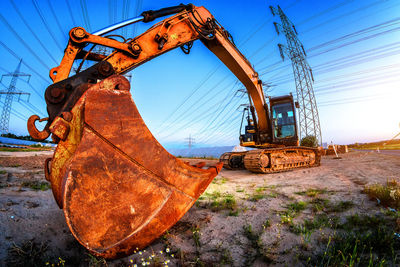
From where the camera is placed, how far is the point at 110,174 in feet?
4.69

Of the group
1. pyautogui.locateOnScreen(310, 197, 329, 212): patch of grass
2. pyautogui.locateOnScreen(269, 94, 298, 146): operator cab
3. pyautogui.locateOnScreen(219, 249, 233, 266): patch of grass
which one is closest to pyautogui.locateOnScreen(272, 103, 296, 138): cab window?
pyautogui.locateOnScreen(269, 94, 298, 146): operator cab

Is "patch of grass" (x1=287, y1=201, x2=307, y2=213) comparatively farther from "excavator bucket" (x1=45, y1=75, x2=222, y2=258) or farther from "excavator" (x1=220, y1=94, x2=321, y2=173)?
"excavator" (x1=220, y1=94, x2=321, y2=173)

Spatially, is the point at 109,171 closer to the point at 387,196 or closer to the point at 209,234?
the point at 209,234

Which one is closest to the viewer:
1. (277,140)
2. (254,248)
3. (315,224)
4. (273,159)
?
(254,248)

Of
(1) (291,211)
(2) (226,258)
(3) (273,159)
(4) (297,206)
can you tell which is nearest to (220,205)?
(1) (291,211)

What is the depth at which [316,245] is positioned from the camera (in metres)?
1.86

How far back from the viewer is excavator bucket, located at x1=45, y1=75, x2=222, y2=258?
133 centimetres

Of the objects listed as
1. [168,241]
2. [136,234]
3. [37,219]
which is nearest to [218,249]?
[168,241]

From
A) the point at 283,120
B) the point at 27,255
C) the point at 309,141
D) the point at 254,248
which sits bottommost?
the point at 254,248

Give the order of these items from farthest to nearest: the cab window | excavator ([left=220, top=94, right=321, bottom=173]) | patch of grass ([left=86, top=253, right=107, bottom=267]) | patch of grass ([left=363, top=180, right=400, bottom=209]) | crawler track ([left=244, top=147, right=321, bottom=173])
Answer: the cab window → excavator ([left=220, top=94, right=321, bottom=173]) → crawler track ([left=244, top=147, right=321, bottom=173]) → patch of grass ([left=363, top=180, right=400, bottom=209]) → patch of grass ([left=86, top=253, right=107, bottom=267])

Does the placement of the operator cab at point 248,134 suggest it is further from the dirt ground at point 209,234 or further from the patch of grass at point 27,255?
the patch of grass at point 27,255

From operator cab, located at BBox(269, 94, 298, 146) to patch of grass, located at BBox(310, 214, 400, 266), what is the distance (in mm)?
5581

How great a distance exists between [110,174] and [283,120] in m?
7.87

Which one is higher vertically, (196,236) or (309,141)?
(309,141)
